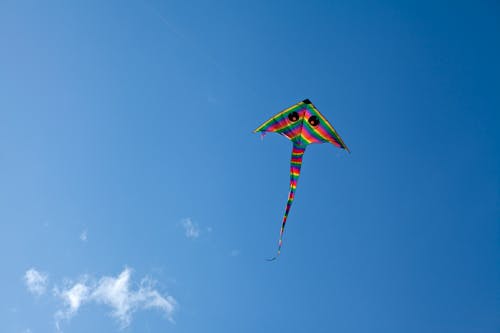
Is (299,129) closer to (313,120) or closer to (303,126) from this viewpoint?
(303,126)

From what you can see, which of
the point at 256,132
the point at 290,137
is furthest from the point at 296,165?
the point at 256,132

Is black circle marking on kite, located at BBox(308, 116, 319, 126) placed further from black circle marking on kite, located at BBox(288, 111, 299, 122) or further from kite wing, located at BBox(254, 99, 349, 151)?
black circle marking on kite, located at BBox(288, 111, 299, 122)

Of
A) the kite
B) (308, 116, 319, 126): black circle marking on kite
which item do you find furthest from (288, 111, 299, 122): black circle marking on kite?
(308, 116, 319, 126): black circle marking on kite

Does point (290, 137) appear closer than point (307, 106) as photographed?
Answer: No

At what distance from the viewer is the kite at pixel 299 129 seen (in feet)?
40.2

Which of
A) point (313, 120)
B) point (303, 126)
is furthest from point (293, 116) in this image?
point (313, 120)

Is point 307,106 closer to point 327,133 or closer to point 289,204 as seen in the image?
point 327,133

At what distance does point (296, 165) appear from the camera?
13.1 metres

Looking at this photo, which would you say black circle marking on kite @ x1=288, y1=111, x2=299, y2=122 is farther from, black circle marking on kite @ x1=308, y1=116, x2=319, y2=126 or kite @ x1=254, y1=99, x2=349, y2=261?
black circle marking on kite @ x1=308, y1=116, x2=319, y2=126

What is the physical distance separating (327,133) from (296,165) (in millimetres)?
1566

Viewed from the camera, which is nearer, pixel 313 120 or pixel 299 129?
pixel 313 120

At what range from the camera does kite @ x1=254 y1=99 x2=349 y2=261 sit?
40.2 feet

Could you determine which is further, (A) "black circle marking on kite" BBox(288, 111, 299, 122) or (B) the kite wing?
(A) "black circle marking on kite" BBox(288, 111, 299, 122)

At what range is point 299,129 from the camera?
501 inches
